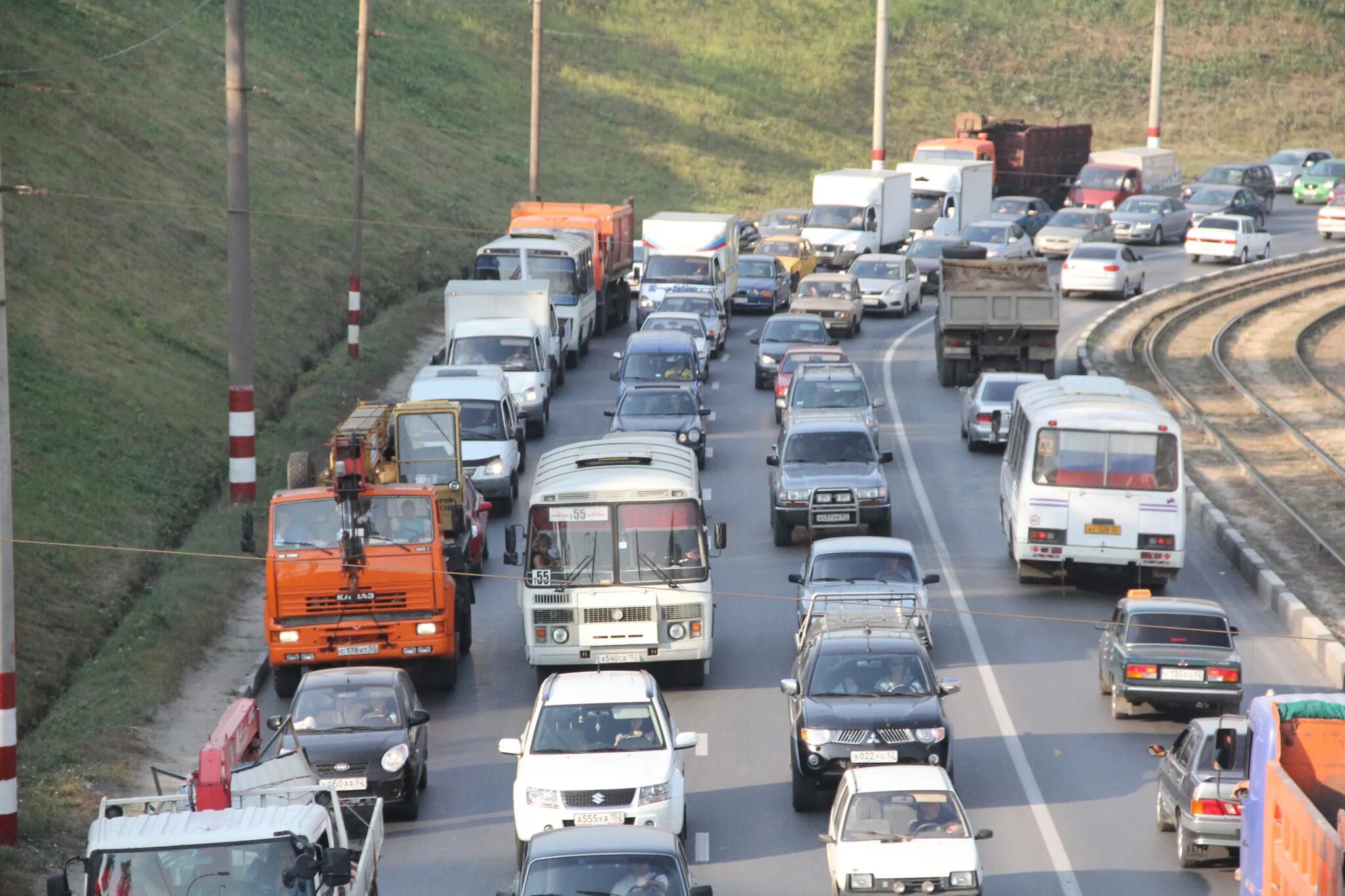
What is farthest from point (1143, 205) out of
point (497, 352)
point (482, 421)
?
point (482, 421)

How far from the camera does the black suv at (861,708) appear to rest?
55.3ft

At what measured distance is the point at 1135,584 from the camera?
2523 centimetres

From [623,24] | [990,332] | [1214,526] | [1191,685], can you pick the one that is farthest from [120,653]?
[623,24]

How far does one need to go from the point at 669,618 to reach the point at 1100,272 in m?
32.7

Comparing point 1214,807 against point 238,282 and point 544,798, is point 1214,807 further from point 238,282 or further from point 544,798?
point 238,282

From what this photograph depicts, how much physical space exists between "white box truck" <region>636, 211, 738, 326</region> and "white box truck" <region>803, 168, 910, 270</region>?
6.72 m

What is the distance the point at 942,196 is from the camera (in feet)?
195

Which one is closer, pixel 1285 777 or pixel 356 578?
pixel 1285 777

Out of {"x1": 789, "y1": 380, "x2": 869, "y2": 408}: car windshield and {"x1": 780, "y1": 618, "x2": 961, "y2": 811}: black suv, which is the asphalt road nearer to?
{"x1": 780, "y1": 618, "x2": 961, "y2": 811}: black suv

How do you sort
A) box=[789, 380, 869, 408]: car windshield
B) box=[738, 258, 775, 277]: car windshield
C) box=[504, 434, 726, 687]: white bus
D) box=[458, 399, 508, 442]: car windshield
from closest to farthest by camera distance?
box=[504, 434, 726, 687]: white bus, box=[458, 399, 508, 442]: car windshield, box=[789, 380, 869, 408]: car windshield, box=[738, 258, 775, 277]: car windshield

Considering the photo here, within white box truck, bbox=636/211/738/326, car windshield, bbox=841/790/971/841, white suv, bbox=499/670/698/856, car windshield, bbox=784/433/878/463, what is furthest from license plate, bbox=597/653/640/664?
white box truck, bbox=636/211/738/326

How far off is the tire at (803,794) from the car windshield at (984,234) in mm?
37789

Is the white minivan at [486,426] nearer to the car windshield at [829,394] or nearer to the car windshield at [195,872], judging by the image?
the car windshield at [829,394]

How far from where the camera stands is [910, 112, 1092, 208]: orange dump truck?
67.5 metres
